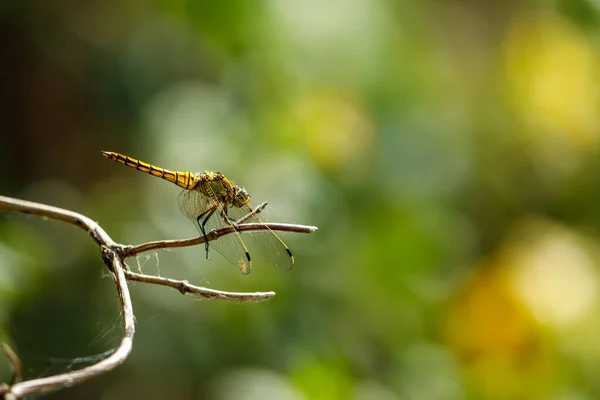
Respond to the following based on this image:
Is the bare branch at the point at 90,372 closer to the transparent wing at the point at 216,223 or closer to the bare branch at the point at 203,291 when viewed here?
the bare branch at the point at 203,291

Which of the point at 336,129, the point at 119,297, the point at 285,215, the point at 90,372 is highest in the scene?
the point at 336,129

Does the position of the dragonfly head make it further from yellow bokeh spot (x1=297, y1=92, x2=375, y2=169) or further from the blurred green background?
yellow bokeh spot (x1=297, y1=92, x2=375, y2=169)

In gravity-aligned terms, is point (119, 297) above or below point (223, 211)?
below

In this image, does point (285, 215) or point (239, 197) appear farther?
point (285, 215)

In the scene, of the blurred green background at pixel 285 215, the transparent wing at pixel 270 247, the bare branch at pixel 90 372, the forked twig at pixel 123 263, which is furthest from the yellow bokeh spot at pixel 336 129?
the bare branch at pixel 90 372

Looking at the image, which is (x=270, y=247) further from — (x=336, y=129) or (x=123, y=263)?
(x=336, y=129)

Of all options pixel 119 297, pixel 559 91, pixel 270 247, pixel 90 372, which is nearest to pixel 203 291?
pixel 119 297

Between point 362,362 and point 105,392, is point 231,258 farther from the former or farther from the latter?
point 105,392

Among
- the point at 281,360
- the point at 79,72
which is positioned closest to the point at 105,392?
the point at 281,360

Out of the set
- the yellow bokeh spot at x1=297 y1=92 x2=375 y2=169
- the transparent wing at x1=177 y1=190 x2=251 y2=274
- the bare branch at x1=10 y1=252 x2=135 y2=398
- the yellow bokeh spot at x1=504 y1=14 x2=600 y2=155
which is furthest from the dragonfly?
the yellow bokeh spot at x1=504 y1=14 x2=600 y2=155
